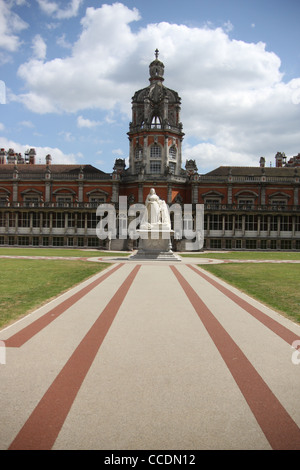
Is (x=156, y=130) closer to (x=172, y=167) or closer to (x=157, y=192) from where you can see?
(x=172, y=167)

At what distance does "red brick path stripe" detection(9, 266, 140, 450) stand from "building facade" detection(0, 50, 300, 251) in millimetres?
42714

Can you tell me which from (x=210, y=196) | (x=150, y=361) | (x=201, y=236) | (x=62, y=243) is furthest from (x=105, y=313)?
(x=210, y=196)

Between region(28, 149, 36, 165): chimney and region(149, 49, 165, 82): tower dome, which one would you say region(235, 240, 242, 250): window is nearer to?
region(149, 49, 165, 82): tower dome

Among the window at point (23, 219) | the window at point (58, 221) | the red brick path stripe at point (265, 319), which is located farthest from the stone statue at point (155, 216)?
the window at point (23, 219)

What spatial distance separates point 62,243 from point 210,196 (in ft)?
80.4

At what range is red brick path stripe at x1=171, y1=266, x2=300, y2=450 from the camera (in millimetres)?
4508

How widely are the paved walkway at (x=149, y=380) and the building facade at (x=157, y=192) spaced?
40.6 metres

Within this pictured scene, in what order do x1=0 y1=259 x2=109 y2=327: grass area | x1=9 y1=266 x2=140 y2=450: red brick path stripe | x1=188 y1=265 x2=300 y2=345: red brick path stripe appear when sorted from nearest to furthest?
x1=9 y1=266 x2=140 y2=450: red brick path stripe, x1=188 y1=265 x2=300 y2=345: red brick path stripe, x1=0 y1=259 x2=109 y2=327: grass area

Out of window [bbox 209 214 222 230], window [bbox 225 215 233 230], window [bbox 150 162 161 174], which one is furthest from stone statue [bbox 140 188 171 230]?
window [bbox 150 162 161 174]

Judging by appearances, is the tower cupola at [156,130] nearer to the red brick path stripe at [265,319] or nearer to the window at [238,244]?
the window at [238,244]

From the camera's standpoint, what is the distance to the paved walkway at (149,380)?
4.50m

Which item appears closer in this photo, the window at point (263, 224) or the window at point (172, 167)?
the window at point (263, 224)

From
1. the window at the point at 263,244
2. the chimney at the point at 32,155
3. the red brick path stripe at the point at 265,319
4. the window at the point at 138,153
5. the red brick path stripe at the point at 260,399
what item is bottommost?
the red brick path stripe at the point at 260,399

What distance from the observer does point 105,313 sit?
10797 millimetres
